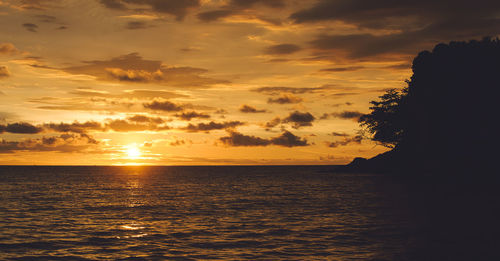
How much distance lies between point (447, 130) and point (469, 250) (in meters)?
58.9

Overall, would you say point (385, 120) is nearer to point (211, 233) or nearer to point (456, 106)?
point (456, 106)

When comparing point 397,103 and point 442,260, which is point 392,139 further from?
point 442,260

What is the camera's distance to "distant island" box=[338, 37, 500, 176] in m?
77.2

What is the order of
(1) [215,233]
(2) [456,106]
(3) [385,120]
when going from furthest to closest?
(3) [385,120], (2) [456,106], (1) [215,233]

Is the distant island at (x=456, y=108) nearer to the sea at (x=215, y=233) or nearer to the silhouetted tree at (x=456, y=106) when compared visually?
the silhouetted tree at (x=456, y=106)

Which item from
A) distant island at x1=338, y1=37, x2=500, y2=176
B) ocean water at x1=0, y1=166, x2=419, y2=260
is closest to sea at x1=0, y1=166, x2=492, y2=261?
ocean water at x1=0, y1=166, x2=419, y2=260

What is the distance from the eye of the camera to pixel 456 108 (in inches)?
3100

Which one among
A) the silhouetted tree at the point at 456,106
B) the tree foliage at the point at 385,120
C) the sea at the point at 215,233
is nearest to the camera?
the sea at the point at 215,233

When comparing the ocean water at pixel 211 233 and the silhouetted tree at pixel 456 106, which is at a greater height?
the silhouetted tree at pixel 456 106

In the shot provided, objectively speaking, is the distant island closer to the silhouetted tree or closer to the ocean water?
the silhouetted tree

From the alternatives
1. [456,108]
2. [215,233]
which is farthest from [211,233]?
[456,108]

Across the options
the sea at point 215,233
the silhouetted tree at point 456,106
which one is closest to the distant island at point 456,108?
the silhouetted tree at point 456,106

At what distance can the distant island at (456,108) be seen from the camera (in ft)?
253

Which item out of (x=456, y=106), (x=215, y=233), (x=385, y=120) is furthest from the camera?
(x=385, y=120)
